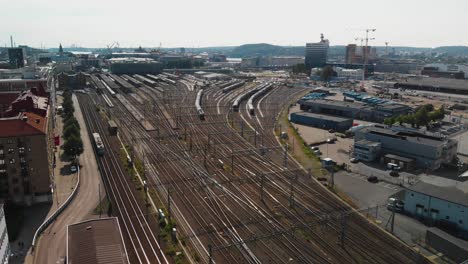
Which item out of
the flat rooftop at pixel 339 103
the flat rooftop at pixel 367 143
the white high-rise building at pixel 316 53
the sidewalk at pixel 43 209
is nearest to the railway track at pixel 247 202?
the sidewalk at pixel 43 209

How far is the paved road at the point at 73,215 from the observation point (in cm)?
1812

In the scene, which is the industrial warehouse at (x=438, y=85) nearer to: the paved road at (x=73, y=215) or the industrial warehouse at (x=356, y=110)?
the industrial warehouse at (x=356, y=110)

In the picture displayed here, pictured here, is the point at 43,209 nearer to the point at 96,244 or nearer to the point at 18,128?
the point at 18,128

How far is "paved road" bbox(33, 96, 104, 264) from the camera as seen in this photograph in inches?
714

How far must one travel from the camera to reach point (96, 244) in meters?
16.2

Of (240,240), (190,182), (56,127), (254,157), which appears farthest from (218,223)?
(56,127)

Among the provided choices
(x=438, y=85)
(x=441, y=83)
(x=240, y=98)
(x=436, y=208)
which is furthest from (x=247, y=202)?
(x=441, y=83)

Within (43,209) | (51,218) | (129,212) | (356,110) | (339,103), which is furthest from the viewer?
(339,103)

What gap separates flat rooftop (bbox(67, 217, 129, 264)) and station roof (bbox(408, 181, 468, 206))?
54.4 feet

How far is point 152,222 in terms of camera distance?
2120 centimetres

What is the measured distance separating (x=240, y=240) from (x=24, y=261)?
10.1m

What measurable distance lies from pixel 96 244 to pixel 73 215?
6687 millimetres

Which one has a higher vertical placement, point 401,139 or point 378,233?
point 401,139

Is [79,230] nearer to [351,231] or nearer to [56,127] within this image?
[351,231]
